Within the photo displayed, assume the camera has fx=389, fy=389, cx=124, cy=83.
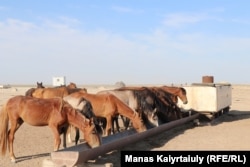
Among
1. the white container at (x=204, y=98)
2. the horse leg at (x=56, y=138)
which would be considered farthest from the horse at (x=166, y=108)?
the horse leg at (x=56, y=138)

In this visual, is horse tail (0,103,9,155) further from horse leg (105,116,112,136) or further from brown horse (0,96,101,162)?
horse leg (105,116,112,136)

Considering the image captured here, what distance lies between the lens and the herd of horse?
31.3 ft

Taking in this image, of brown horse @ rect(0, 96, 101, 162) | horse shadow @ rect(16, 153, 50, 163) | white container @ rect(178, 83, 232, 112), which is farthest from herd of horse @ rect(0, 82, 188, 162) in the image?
white container @ rect(178, 83, 232, 112)

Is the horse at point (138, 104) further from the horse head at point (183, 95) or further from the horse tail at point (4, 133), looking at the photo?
the horse tail at point (4, 133)

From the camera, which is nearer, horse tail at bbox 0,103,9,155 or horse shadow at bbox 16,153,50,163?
horse shadow at bbox 16,153,50,163

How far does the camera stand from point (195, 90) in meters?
18.5

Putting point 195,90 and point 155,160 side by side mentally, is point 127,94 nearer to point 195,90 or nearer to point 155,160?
point 195,90

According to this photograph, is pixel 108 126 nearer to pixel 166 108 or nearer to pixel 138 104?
pixel 138 104

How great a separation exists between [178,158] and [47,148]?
214 inches

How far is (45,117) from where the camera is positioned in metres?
9.78

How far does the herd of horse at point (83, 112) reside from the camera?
9.54 meters

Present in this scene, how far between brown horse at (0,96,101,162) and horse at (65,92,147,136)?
1.98 m

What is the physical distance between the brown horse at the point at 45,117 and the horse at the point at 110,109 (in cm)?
198

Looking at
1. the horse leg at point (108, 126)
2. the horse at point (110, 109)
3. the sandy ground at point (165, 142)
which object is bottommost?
the sandy ground at point (165, 142)
